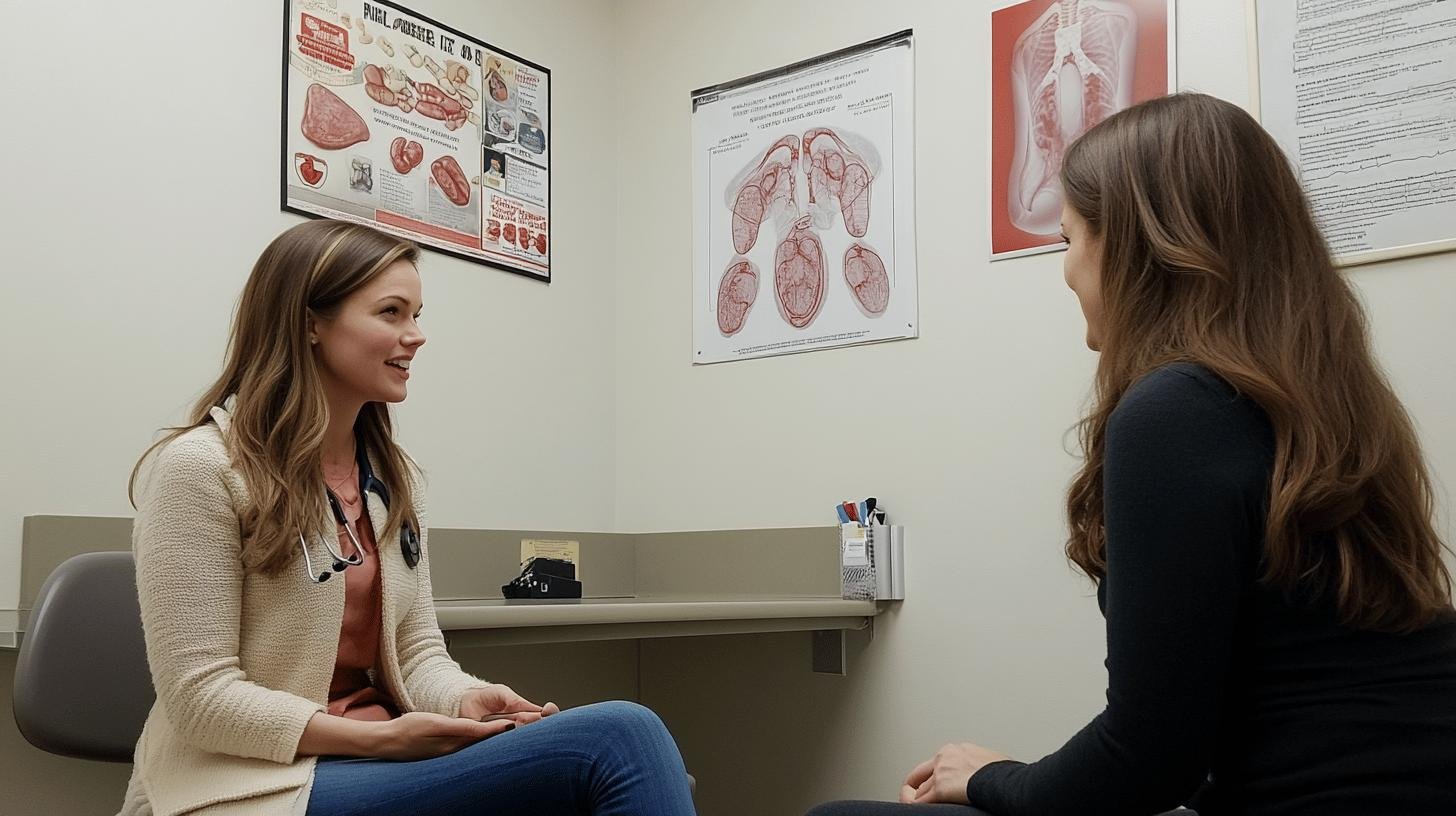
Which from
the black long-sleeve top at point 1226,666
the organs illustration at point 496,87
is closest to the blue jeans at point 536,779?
the black long-sleeve top at point 1226,666

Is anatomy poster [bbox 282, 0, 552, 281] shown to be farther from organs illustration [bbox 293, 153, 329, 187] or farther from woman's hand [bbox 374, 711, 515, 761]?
woman's hand [bbox 374, 711, 515, 761]

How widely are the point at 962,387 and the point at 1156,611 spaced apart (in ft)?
5.39

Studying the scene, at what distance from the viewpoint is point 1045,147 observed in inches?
96.3

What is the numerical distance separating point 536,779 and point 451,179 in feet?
5.58

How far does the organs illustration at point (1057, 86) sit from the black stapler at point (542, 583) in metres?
1.19

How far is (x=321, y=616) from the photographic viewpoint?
145 cm

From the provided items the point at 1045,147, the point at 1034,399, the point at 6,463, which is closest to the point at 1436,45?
the point at 1045,147

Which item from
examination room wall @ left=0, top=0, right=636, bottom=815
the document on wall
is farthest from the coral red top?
the document on wall

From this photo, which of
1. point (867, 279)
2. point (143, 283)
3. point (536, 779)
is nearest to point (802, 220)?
point (867, 279)

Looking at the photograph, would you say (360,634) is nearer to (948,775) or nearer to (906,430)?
(948,775)

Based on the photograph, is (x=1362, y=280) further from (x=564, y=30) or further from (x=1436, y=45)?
(x=564, y=30)

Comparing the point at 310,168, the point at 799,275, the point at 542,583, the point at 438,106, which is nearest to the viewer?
the point at 310,168

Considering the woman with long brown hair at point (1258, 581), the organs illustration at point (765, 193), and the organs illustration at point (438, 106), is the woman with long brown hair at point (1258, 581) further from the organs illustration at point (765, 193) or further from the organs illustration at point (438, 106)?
the organs illustration at point (438, 106)

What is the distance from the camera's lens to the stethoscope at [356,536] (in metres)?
1.45
